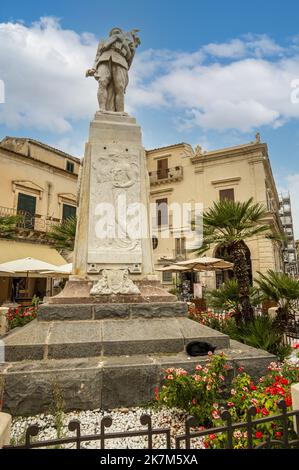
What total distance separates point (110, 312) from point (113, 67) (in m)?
5.49

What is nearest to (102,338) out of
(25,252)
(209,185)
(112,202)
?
(112,202)

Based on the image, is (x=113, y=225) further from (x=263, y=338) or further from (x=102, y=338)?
(x=263, y=338)

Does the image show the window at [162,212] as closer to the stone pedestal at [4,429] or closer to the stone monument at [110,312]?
the stone monument at [110,312]

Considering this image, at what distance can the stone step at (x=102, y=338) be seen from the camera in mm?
3588

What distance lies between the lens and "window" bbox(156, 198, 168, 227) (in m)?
26.4

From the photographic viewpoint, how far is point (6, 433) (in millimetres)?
1821

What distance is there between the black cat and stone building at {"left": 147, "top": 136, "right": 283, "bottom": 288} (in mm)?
17374

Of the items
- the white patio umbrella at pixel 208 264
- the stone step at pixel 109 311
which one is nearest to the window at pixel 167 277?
the white patio umbrella at pixel 208 264

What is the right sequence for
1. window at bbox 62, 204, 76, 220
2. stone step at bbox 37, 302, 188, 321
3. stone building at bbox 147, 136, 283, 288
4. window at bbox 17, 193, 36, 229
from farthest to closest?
1. window at bbox 62, 204, 76, 220
2. stone building at bbox 147, 136, 283, 288
3. window at bbox 17, 193, 36, 229
4. stone step at bbox 37, 302, 188, 321

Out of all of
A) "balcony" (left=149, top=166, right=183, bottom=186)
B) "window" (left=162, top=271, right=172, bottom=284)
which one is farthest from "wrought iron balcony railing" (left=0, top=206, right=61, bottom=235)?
"balcony" (left=149, top=166, right=183, bottom=186)

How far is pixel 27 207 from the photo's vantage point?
2095cm

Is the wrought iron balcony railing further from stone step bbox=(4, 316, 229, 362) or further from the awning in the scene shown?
stone step bbox=(4, 316, 229, 362)

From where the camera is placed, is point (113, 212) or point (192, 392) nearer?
point (192, 392)
